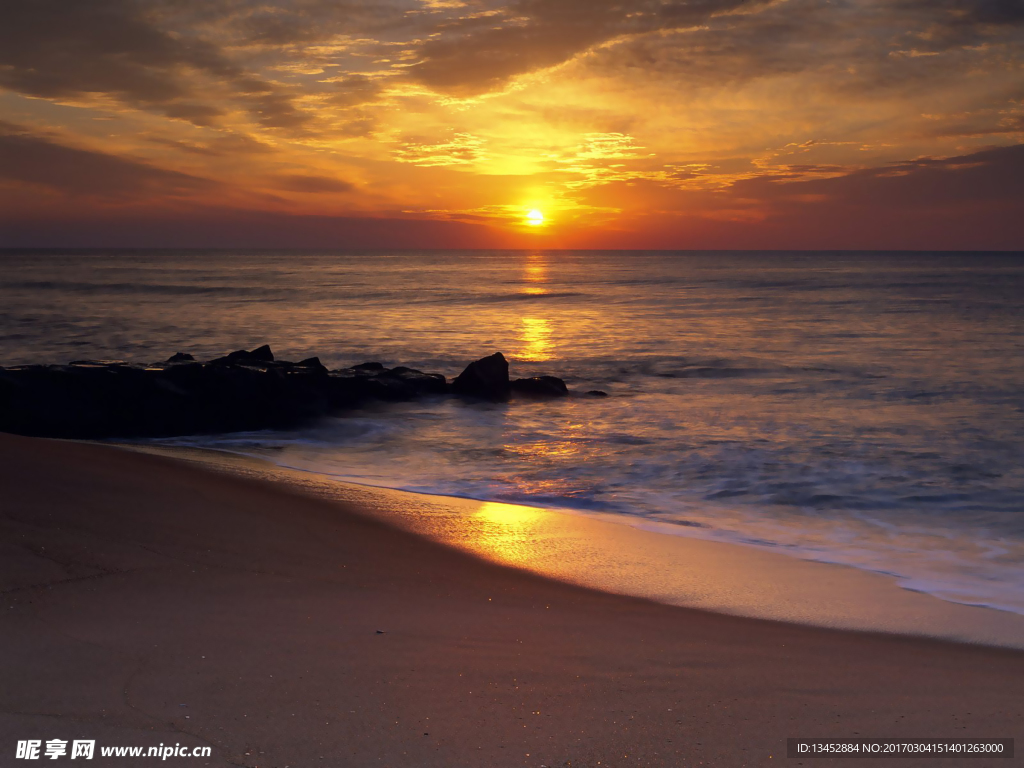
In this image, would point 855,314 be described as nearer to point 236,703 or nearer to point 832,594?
point 832,594

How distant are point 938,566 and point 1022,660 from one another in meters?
2.06

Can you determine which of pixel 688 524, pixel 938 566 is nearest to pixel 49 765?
pixel 688 524

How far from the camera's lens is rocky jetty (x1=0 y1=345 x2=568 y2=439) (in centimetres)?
1024

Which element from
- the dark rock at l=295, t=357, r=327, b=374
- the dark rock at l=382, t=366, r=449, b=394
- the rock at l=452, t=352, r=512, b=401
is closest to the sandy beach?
the dark rock at l=295, t=357, r=327, b=374

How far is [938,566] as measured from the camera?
5.99 m

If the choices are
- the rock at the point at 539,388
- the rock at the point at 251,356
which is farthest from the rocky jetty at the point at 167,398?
the rock at the point at 539,388

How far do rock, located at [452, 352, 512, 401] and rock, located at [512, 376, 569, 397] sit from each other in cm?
27

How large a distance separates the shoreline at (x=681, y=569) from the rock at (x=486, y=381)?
660cm

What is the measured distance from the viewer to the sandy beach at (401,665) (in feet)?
8.57

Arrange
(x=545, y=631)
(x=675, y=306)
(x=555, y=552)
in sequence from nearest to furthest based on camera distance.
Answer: (x=545, y=631) → (x=555, y=552) → (x=675, y=306)

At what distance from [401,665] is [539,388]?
38.6 feet

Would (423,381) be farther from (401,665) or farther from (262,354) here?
(401,665)

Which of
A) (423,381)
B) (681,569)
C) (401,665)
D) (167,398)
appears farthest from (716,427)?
(401,665)

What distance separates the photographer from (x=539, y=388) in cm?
1489
